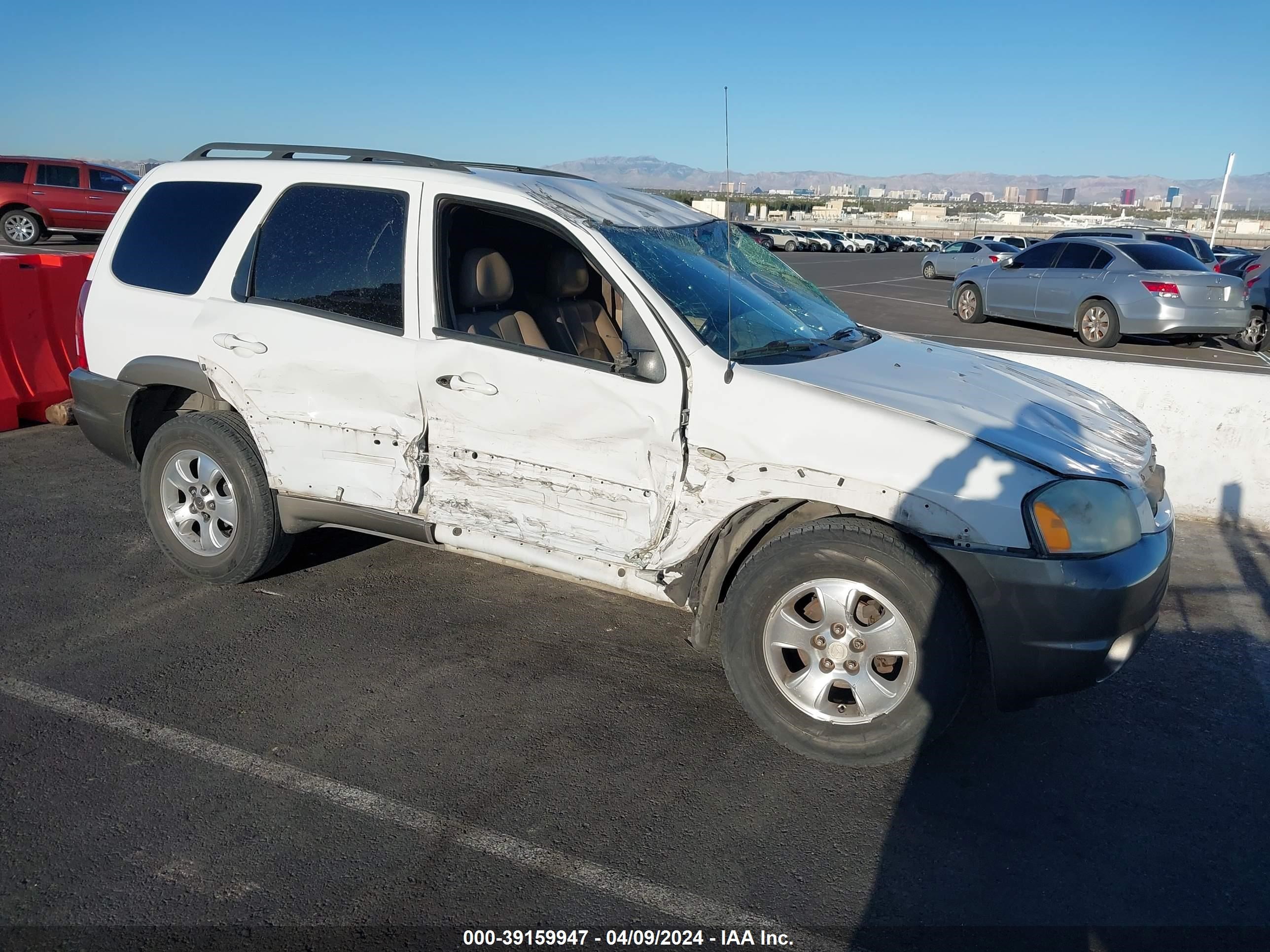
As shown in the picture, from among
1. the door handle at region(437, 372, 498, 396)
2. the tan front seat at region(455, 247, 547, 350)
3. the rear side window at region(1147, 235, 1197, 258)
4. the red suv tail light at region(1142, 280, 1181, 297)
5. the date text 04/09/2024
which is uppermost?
the tan front seat at region(455, 247, 547, 350)

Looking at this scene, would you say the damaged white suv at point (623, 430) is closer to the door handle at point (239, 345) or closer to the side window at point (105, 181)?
the door handle at point (239, 345)

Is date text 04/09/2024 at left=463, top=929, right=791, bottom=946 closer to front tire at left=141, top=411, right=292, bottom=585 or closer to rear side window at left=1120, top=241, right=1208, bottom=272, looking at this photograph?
front tire at left=141, top=411, right=292, bottom=585

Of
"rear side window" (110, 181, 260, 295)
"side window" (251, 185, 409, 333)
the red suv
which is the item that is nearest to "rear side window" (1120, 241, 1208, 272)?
"side window" (251, 185, 409, 333)

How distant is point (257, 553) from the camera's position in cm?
474

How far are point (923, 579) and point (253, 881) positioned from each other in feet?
7.45

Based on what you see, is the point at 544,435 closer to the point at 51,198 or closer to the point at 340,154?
the point at 340,154

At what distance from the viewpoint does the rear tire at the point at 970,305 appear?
17516mm

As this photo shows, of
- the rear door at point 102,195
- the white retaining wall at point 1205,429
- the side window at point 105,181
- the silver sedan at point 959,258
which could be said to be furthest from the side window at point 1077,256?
the side window at point 105,181

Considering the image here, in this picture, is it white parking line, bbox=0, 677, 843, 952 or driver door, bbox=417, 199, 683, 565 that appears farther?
driver door, bbox=417, 199, 683, 565

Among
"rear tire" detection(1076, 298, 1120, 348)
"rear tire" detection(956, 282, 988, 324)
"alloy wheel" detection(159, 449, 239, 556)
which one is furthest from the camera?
"rear tire" detection(956, 282, 988, 324)

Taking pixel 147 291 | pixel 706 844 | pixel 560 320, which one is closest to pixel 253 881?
pixel 706 844

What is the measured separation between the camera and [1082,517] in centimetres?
331

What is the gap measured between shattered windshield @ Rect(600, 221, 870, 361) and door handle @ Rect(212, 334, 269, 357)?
169 cm

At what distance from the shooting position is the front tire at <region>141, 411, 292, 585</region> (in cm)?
465
